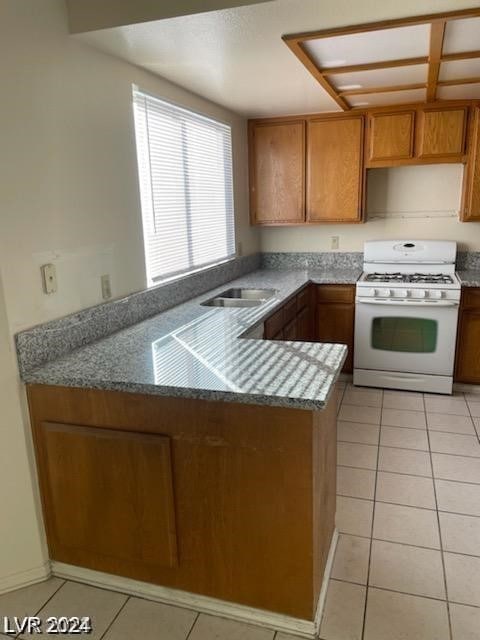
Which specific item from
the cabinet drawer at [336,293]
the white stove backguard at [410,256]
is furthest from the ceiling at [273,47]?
the cabinet drawer at [336,293]

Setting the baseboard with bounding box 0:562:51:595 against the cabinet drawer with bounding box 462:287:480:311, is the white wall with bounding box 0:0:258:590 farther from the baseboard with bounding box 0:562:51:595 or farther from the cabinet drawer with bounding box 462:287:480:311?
the cabinet drawer with bounding box 462:287:480:311

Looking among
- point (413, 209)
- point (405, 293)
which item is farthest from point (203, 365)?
point (413, 209)

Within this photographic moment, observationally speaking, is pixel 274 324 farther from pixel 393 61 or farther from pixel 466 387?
pixel 466 387

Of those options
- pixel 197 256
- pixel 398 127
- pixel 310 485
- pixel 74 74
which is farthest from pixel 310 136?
pixel 310 485

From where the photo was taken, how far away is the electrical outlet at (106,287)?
2254 mm

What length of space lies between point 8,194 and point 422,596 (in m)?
2.11

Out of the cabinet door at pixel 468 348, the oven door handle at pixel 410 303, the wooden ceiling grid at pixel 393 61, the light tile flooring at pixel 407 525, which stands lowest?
the light tile flooring at pixel 407 525

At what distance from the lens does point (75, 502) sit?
1.86 m

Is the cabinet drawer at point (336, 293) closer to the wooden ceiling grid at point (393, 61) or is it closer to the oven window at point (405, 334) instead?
the oven window at point (405, 334)

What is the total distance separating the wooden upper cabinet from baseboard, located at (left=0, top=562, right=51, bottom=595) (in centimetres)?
313

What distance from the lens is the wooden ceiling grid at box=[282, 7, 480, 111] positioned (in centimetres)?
181

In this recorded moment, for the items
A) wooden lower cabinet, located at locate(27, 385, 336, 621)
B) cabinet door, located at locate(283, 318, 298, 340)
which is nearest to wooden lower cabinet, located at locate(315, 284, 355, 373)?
cabinet door, located at locate(283, 318, 298, 340)

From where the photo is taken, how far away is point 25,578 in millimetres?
1922

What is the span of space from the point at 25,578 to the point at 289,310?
210 centimetres
